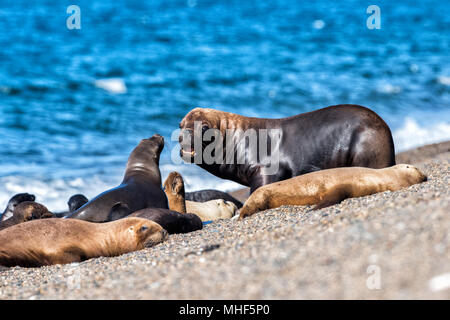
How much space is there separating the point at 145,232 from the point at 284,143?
2.29 meters

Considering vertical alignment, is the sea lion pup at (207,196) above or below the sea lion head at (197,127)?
below

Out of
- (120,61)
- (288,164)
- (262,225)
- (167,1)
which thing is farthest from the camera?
(167,1)

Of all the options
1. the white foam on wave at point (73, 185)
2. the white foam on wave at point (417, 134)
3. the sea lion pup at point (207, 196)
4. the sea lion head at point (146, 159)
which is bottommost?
the white foam on wave at point (73, 185)

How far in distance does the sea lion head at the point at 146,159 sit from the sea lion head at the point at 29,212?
1225 mm

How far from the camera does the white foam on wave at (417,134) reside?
12496mm

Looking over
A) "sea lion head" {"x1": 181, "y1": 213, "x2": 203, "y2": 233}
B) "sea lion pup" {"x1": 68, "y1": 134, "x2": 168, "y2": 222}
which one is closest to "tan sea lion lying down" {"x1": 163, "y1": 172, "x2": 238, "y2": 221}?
"sea lion pup" {"x1": 68, "y1": 134, "x2": 168, "y2": 222}

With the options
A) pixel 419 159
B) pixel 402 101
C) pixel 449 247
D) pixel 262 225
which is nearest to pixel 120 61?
pixel 402 101

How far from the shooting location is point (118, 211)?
712 cm

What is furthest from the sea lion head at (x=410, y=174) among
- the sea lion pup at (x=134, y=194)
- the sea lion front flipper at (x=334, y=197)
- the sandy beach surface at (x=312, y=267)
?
the sea lion pup at (x=134, y=194)

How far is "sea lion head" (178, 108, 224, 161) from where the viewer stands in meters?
7.61

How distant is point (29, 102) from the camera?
15617 millimetres

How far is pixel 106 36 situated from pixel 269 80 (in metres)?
7.67

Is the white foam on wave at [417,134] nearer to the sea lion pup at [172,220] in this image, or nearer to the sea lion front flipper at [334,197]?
the sea lion front flipper at [334,197]

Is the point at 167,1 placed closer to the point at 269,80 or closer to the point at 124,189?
the point at 269,80
